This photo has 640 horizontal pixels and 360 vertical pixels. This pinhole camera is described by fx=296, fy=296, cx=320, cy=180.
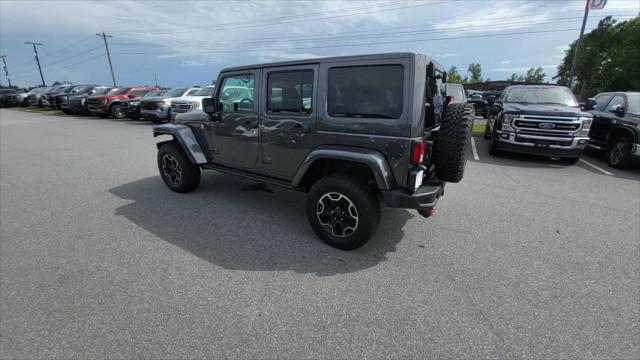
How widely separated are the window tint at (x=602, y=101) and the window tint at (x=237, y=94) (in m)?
9.46

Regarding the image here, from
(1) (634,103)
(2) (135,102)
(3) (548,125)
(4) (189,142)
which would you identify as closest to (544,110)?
(3) (548,125)

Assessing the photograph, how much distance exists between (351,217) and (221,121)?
230cm

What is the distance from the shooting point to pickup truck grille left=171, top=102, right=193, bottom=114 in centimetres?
1234

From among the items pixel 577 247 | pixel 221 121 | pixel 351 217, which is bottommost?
pixel 577 247

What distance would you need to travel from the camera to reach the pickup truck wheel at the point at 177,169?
459cm

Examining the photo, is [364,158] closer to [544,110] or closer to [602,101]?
[544,110]

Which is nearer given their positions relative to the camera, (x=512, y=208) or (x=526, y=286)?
(x=526, y=286)

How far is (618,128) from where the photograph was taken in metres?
6.83

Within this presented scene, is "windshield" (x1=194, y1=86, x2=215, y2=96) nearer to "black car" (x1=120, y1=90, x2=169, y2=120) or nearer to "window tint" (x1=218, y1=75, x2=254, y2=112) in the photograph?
"black car" (x1=120, y1=90, x2=169, y2=120)

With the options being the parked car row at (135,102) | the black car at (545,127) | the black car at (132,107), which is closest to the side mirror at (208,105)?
the parked car row at (135,102)

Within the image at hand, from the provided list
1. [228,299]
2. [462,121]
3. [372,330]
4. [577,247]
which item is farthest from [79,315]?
[577,247]

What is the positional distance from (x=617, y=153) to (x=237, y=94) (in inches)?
330

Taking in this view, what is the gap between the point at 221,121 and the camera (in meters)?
4.08

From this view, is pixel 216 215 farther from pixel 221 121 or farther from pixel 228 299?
pixel 228 299
